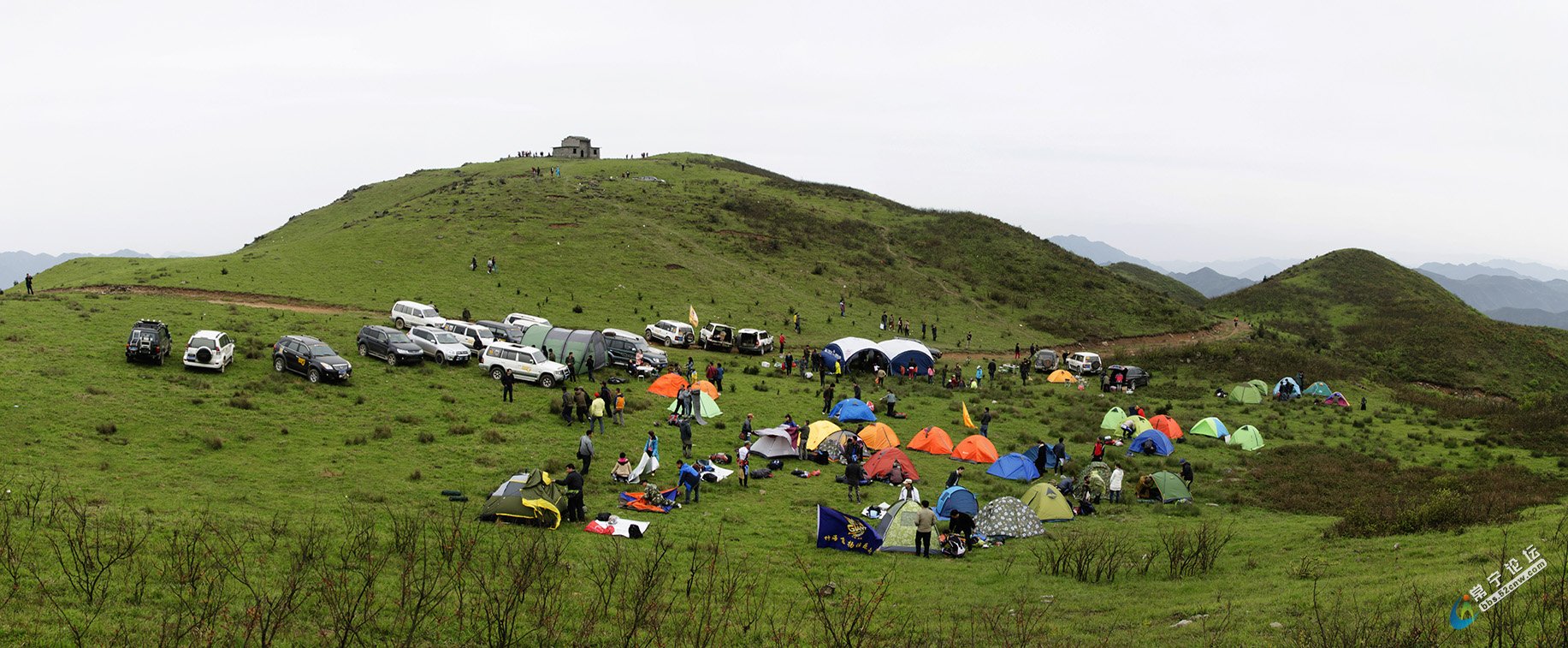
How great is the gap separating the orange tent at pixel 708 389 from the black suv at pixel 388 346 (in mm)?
11930

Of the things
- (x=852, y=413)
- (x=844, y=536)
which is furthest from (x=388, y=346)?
(x=844, y=536)

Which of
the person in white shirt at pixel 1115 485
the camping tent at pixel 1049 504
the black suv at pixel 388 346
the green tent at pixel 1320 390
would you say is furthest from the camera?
the green tent at pixel 1320 390

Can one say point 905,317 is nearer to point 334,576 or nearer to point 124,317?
point 124,317

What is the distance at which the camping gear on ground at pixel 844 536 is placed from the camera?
55.7ft

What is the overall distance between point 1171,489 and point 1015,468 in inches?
179

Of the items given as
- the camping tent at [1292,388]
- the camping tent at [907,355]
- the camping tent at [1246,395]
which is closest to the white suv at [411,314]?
the camping tent at [907,355]

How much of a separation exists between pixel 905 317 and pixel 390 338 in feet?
136

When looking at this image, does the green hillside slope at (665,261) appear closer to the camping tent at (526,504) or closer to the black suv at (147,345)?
the black suv at (147,345)

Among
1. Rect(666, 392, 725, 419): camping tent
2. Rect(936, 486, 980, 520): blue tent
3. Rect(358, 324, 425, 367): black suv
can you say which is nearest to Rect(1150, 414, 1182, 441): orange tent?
Rect(936, 486, 980, 520): blue tent

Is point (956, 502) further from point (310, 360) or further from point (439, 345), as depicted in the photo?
point (439, 345)

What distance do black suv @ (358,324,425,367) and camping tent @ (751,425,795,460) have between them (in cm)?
1630

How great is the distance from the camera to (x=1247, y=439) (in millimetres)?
30406

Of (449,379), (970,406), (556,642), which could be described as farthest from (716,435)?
(556,642)

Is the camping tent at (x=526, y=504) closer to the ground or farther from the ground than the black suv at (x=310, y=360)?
closer to the ground
